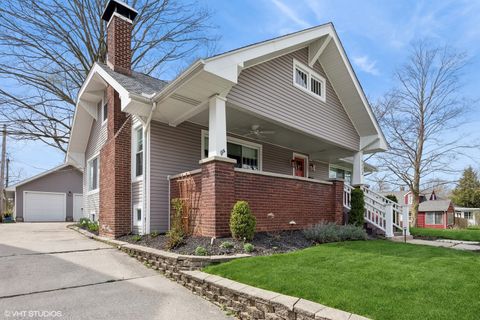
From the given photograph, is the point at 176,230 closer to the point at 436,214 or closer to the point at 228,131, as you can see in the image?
the point at 228,131

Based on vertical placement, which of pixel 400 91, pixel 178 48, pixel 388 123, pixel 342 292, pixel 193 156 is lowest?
pixel 342 292

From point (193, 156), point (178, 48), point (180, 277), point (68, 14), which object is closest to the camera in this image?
point (180, 277)

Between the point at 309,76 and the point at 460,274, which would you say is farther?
the point at 309,76

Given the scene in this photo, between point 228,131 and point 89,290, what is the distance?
6.42m

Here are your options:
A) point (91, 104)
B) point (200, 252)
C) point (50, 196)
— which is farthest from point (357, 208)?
point (50, 196)

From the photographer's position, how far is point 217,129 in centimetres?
704

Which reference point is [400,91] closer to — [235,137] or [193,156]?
[235,137]

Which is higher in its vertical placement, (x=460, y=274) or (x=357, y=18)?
(x=357, y=18)

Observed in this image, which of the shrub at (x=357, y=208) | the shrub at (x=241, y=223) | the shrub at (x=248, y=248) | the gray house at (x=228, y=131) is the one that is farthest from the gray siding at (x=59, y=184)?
the shrub at (x=248, y=248)

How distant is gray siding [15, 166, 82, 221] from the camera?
24.4 metres

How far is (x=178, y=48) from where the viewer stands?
2169cm

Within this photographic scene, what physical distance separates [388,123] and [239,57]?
74.4 ft

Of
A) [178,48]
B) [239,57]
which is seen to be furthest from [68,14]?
[239,57]

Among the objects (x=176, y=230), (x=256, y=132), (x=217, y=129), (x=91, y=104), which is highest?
(x=91, y=104)
